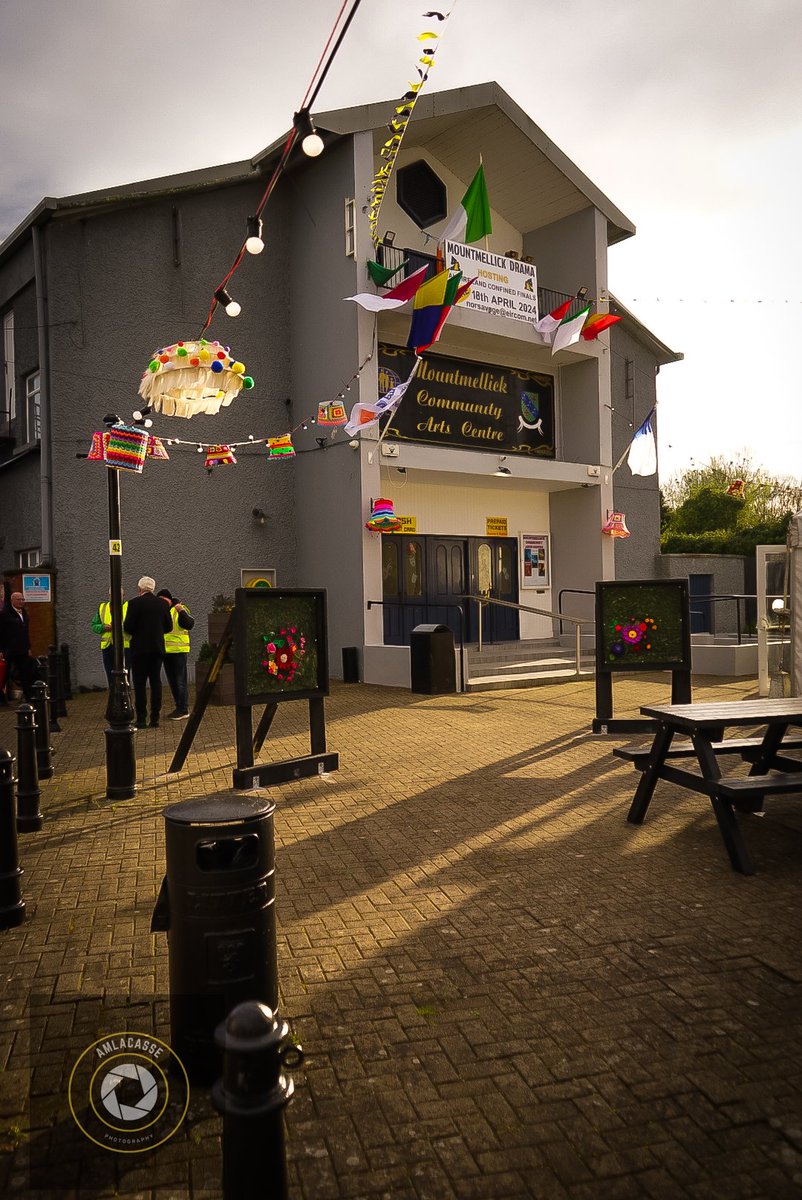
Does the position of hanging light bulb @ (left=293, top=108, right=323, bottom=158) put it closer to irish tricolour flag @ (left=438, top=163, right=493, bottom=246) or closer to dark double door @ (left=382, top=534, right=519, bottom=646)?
irish tricolour flag @ (left=438, top=163, right=493, bottom=246)

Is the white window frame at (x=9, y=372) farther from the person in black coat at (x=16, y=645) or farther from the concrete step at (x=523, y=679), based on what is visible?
the concrete step at (x=523, y=679)

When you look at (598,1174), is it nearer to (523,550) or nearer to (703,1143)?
(703,1143)

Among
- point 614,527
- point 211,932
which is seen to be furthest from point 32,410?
point 211,932

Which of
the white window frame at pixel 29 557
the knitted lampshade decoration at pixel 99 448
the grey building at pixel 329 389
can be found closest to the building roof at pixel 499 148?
the grey building at pixel 329 389

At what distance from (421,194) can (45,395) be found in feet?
29.6

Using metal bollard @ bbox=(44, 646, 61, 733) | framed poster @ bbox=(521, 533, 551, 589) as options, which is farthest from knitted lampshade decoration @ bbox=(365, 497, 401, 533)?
metal bollard @ bbox=(44, 646, 61, 733)

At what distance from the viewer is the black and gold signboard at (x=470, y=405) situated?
17.4 meters

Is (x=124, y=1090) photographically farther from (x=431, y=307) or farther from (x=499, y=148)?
(x=499, y=148)

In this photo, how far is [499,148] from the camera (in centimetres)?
1838

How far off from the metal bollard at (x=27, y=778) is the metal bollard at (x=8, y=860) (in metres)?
1.66

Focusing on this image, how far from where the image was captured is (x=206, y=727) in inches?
426

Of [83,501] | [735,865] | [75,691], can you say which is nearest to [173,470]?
[83,501]
